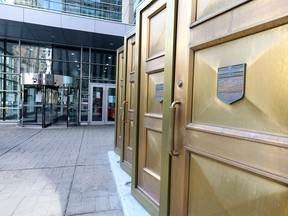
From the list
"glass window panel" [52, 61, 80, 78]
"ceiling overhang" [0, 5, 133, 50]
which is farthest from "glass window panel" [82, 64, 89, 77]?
"ceiling overhang" [0, 5, 133, 50]

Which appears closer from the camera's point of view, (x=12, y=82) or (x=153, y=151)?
(x=153, y=151)

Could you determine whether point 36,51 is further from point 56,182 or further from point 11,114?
point 56,182

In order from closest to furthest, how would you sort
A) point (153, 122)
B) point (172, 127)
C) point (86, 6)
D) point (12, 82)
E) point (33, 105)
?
point (172, 127), point (153, 122), point (33, 105), point (12, 82), point (86, 6)

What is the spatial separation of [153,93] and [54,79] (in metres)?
Answer: 9.50

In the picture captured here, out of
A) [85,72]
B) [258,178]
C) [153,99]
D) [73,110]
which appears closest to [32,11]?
[85,72]

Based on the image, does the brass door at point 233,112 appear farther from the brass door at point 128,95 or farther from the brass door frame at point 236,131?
the brass door at point 128,95

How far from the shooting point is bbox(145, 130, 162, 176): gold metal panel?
2.32m

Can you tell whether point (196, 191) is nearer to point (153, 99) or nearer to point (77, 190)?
point (153, 99)

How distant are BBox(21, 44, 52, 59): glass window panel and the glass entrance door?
302 centimetres

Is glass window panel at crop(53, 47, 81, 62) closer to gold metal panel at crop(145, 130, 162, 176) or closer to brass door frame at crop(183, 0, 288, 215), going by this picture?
gold metal panel at crop(145, 130, 162, 176)

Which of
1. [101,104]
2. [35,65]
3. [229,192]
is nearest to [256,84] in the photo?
[229,192]

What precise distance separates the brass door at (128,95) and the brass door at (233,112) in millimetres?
2246

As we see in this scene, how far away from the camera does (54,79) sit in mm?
10820

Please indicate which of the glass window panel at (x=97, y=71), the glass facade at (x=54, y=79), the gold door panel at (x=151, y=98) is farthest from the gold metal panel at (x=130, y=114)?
the glass window panel at (x=97, y=71)
